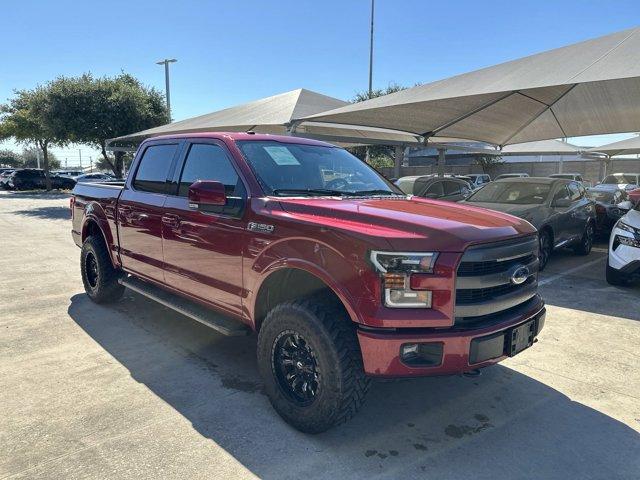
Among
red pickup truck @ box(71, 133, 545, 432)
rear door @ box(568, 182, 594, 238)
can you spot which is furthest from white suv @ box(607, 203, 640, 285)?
red pickup truck @ box(71, 133, 545, 432)

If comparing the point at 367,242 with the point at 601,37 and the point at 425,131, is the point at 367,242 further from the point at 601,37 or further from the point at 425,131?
the point at 425,131

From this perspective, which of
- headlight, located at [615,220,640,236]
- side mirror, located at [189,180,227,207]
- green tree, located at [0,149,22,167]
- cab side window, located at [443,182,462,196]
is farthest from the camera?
green tree, located at [0,149,22,167]

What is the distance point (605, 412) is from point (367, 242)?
2243 millimetres

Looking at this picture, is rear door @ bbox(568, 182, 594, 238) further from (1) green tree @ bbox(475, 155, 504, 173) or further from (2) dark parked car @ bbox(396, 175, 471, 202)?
(1) green tree @ bbox(475, 155, 504, 173)

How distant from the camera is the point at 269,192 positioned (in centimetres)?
340

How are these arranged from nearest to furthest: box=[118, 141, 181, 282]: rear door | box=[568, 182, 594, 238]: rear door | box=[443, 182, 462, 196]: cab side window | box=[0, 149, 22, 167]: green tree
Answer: box=[118, 141, 181, 282]: rear door < box=[568, 182, 594, 238]: rear door < box=[443, 182, 462, 196]: cab side window < box=[0, 149, 22, 167]: green tree

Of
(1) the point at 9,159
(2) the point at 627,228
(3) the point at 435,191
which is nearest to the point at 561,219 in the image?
(2) the point at 627,228

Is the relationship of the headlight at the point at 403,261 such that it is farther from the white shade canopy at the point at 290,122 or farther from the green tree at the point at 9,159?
the green tree at the point at 9,159

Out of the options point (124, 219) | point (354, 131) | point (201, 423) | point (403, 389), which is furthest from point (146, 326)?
point (354, 131)

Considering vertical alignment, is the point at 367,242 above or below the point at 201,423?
above

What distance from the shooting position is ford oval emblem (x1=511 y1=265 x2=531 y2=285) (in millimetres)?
2953

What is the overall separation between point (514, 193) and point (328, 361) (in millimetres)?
7021

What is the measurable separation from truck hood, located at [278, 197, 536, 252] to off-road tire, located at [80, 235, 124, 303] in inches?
125

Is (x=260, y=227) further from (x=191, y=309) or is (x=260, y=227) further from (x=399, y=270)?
(x=191, y=309)
